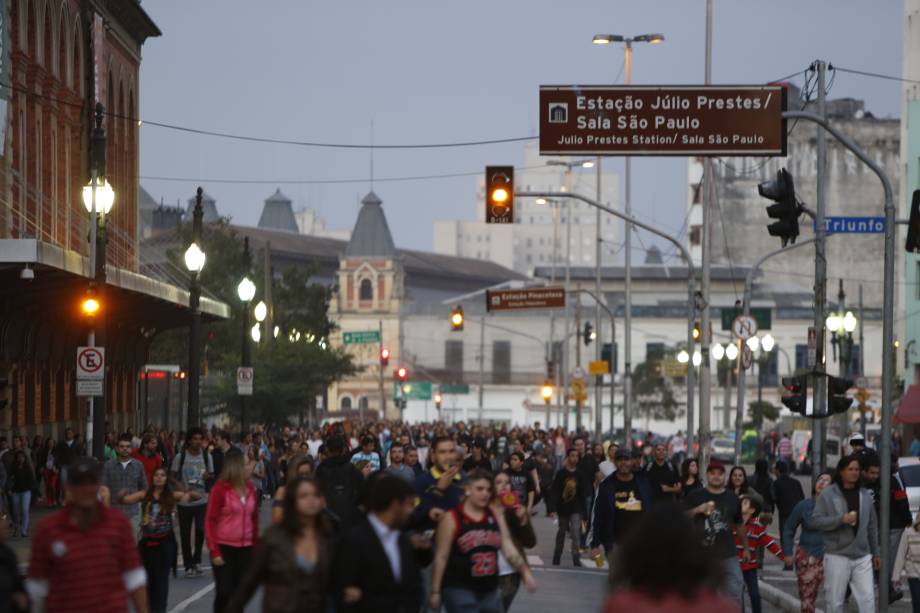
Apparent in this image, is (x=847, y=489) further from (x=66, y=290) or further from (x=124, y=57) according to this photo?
(x=124, y=57)

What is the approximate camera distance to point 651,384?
108 meters

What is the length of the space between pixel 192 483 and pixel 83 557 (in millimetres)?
11793

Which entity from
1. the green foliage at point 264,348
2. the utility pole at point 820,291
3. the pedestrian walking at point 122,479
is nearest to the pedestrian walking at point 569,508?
the utility pole at point 820,291

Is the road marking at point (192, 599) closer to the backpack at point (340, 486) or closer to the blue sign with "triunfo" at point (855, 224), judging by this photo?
the backpack at point (340, 486)

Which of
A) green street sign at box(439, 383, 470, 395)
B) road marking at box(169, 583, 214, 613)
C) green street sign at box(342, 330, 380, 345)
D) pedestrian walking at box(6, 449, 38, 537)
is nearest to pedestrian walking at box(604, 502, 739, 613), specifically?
road marking at box(169, 583, 214, 613)

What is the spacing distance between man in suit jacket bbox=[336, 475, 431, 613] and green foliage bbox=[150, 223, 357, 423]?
30530mm

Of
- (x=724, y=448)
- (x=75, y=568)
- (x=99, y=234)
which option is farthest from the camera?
(x=724, y=448)

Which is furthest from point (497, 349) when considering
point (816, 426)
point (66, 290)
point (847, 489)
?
point (847, 489)

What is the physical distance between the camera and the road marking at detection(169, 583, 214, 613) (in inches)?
731

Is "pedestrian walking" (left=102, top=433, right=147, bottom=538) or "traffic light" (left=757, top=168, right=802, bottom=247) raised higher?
"traffic light" (left=757, top=168, right=802, bottom=247)

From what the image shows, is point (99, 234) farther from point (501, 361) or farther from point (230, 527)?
point (501, 361)

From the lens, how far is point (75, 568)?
10344mm

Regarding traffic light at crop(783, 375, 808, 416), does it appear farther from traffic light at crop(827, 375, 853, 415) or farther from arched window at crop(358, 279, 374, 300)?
arched window at crop(358, 279, 374, 300)

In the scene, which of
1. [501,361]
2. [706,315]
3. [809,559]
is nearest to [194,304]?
[706,315]
